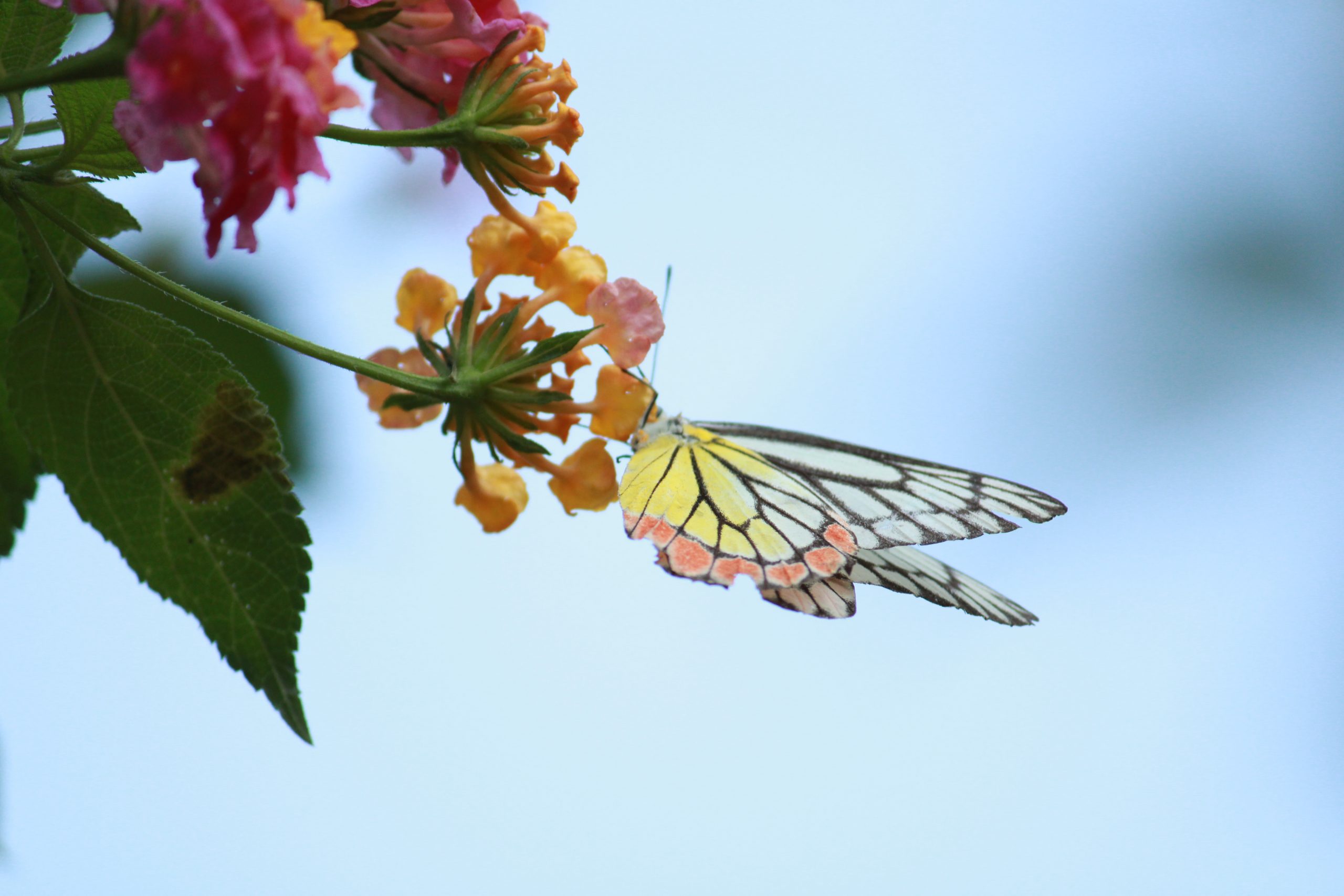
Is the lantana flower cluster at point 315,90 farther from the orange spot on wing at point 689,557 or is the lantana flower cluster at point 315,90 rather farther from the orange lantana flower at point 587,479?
the orange spot on wing at point 689,557

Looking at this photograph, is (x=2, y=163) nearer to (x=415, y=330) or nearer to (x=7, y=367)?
(x=7, y=367)

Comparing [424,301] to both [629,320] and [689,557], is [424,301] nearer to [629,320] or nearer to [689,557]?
[629,320]

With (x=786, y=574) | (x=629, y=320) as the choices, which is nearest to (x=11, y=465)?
(x=629, y=320)

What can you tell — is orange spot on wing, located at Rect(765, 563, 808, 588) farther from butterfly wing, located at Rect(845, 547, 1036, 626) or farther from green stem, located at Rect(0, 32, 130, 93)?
green stem, located at Rect(0, 32, 130, 93)

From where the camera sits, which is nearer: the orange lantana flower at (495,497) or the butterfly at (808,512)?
the orange lantana flower at (495,497)

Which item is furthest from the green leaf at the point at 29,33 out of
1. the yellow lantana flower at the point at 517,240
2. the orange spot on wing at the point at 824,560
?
the orange spot on wing at the point at 824,560

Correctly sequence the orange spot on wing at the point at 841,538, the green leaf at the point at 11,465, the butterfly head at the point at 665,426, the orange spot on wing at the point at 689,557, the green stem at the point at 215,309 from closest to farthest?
the green stem at the point at 215,309
the green leaf at the point at 11,465
the orange spot on wing at the point at 689,557
the orange spot on wing at the point at 841,538
the butterfly head at the point at 665,426
